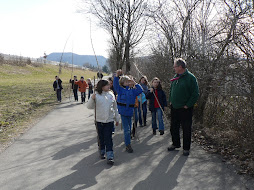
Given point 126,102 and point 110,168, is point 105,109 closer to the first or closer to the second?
point 126,102

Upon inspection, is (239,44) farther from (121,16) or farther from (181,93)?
(121,16)

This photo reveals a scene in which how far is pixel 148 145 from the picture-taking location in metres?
5.84

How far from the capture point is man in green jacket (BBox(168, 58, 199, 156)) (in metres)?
4.86

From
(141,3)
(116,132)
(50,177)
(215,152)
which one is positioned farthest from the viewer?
(141,3)

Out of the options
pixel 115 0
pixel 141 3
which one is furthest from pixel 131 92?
pixel 115 0

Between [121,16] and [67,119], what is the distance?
12238 mm

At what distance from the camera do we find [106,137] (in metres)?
4.84

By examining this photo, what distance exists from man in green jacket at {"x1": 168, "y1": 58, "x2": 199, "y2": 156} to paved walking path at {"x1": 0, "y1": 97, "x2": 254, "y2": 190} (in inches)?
20.8

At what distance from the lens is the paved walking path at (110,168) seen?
3.75m

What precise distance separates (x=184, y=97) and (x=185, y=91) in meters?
0.13

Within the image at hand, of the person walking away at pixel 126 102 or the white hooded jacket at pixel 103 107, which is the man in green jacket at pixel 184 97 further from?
the white hooded jacket at pixel 103 107

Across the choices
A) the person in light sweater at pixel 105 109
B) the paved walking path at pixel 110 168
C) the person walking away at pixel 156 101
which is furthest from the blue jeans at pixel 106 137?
the person walking away at pixel 156 101

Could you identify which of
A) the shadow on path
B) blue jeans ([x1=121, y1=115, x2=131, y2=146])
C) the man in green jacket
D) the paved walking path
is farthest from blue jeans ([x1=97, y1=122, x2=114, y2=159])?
the man in green jacket

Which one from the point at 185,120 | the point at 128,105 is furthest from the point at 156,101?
the point at 185,120
